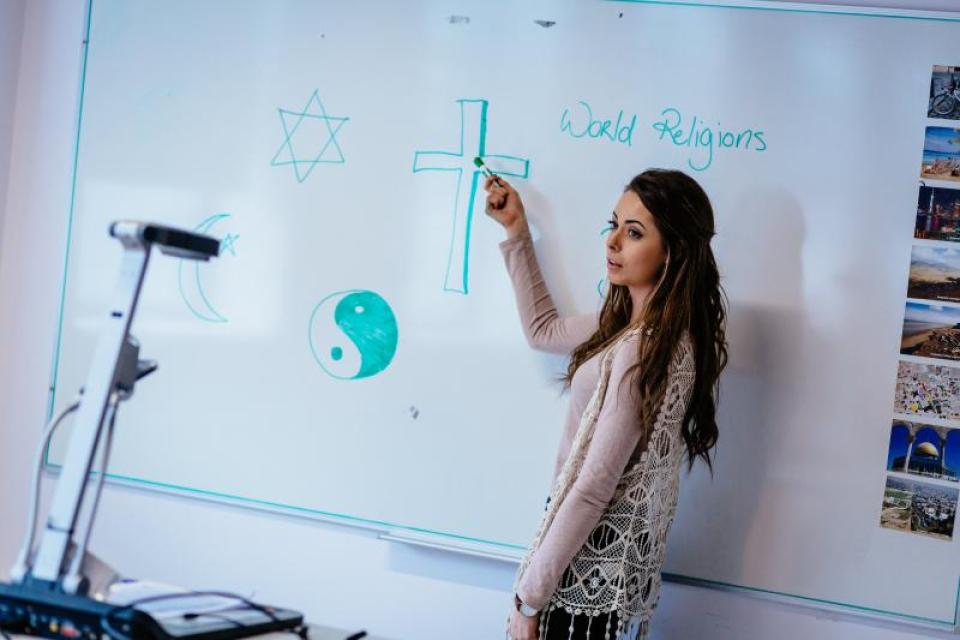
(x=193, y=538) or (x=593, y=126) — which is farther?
(x=193, y=538)

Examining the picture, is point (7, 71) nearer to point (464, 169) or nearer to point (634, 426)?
point (464, 169)

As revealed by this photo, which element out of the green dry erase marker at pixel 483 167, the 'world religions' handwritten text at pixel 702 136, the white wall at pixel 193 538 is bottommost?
the white wall at pixel 193 538

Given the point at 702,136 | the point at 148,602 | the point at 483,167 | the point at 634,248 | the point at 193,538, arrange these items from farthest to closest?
the point at 193,538, the point at 483,167, the point at 702,136, the point at 634,248, the point at 148,602

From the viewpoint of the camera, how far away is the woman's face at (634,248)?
1.77 meters

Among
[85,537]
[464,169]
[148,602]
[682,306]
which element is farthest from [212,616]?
[464,169]

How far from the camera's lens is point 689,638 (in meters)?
1.98

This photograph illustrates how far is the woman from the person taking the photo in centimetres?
165

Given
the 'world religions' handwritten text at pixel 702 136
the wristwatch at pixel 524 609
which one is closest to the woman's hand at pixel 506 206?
the 'world religions' handwritten text at pixel 702 136

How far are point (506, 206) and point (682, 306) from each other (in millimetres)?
500

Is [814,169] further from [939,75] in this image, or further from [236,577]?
[236,577]

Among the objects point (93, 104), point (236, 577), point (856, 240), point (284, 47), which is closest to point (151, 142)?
point (93, 104)

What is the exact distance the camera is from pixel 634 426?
1.65 metres

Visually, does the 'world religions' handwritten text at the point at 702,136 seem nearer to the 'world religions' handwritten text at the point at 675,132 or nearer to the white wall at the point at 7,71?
the 'world religions' handwritten text at the point at 675,132

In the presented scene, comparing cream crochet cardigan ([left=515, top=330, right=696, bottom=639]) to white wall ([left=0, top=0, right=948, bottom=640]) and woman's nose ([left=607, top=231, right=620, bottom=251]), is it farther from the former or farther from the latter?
white wall ([left=0, top=0, right=948, bottom=640])
